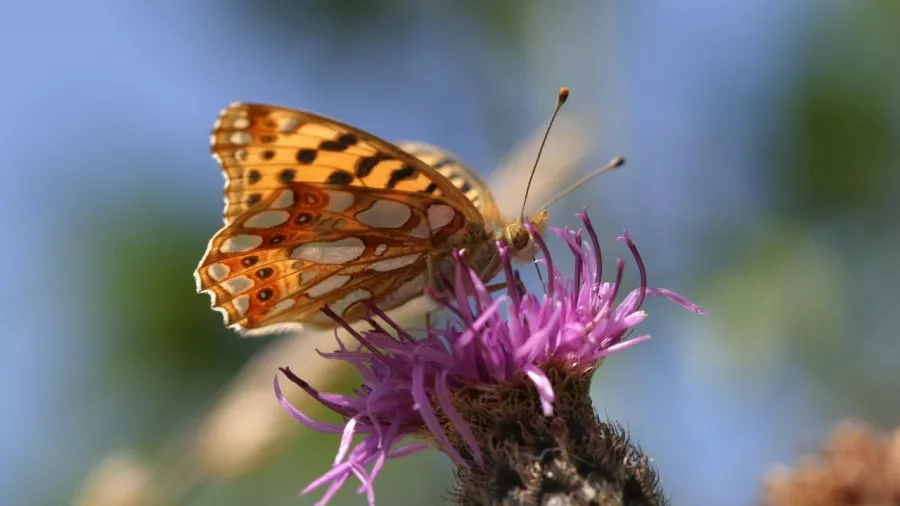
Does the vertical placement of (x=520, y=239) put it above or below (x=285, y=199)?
above

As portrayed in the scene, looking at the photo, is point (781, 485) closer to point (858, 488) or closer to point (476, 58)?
point (858, 488)

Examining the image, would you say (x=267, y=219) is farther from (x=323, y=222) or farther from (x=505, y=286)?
(x=505, y=286)

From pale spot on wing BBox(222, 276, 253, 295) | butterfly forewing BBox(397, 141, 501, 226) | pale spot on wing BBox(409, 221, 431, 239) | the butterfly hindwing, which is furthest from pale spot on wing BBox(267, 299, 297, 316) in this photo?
butterfly forewing BBox(397, 141, 501, 226)

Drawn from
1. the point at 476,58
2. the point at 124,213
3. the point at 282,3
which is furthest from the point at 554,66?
the point at 124,213

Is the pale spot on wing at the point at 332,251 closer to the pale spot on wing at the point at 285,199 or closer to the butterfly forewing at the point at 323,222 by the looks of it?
the butterfly forewing at the point at 323,222

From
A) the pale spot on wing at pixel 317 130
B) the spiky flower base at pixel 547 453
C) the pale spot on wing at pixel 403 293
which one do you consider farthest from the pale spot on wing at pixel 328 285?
the spiky flower base at pixel 547 453

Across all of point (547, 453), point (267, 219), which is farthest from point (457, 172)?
point (547, 453)
